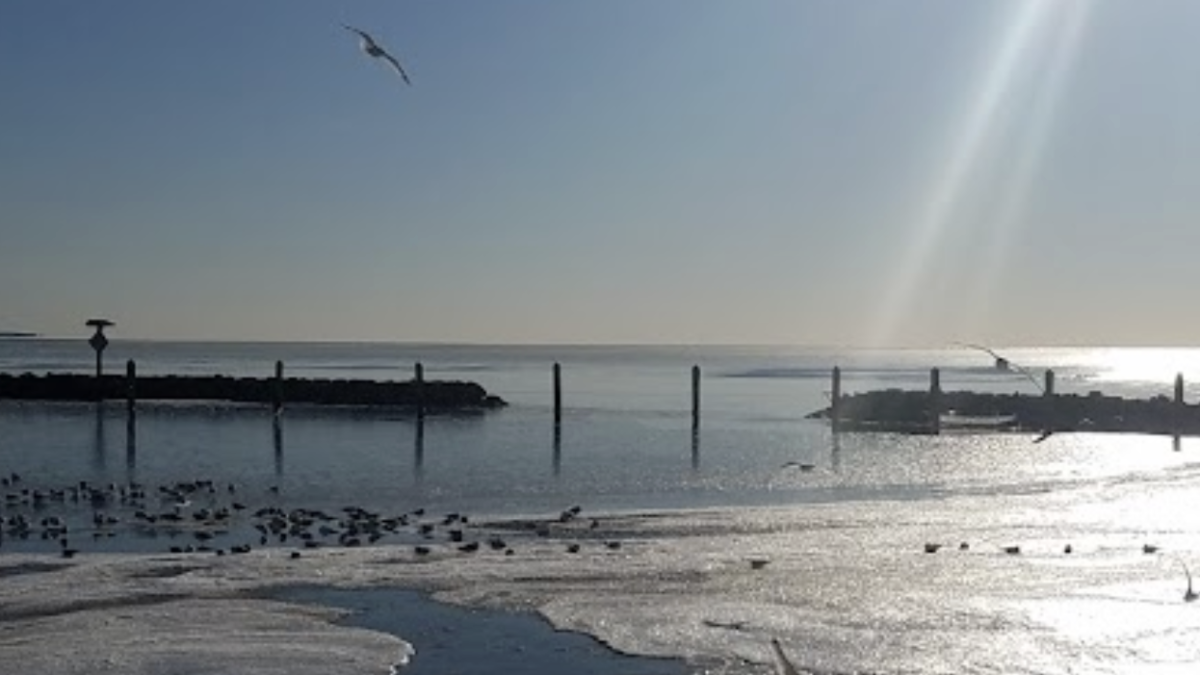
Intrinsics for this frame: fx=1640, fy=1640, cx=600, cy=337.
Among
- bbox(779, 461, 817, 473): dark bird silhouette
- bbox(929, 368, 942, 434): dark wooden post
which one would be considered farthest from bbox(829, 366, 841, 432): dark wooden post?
bbox(779, 461, 817, 473): dark bird silhouette

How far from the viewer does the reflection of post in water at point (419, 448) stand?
111ft

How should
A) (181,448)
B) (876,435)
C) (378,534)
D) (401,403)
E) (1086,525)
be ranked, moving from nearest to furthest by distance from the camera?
(378,534)
(1086,525)
(181,448)
(876,435)
(401,403)

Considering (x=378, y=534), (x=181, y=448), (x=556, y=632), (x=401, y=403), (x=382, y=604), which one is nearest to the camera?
(x=556, y=632)

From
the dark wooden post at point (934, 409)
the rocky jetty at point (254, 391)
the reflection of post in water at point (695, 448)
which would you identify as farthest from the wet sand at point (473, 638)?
the rocky jetty at point (254, 391)

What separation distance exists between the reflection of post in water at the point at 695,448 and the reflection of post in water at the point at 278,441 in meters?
8.88

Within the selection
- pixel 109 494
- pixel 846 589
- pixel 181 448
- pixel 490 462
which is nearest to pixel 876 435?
pixel 490 462

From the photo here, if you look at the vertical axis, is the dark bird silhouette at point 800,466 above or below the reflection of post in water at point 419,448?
below

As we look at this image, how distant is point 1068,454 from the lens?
1622 inches

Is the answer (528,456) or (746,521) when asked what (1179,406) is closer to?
(528,456)

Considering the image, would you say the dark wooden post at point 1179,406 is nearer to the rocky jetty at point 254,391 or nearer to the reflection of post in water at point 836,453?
the reflection of post in water at point 836,453

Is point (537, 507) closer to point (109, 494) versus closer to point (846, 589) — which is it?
point (109, 494)

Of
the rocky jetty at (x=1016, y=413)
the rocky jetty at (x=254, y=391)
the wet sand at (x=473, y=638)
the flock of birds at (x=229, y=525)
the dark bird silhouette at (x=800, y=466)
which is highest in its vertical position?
the rocky jetty at (x=254, y=391)

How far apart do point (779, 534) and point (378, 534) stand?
5534 mm

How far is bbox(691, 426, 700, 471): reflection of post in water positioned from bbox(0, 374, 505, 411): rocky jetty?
15.2 meters
